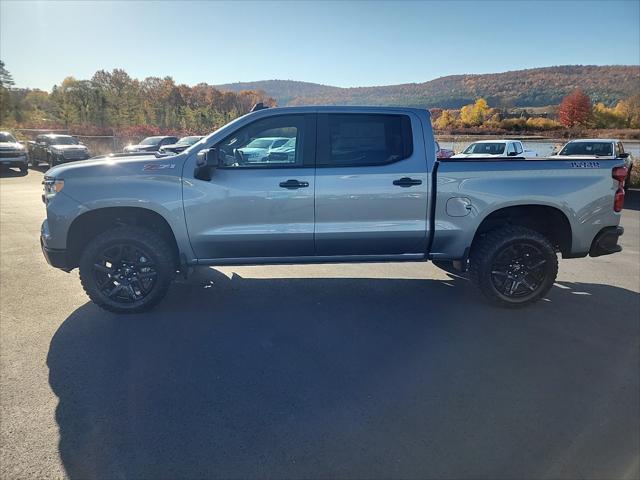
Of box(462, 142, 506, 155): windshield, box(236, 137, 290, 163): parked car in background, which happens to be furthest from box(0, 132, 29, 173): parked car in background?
box(462, 142, 506, 155): windshield

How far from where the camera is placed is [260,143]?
4.31 meters

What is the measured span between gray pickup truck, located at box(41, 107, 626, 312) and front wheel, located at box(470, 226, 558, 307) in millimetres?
13

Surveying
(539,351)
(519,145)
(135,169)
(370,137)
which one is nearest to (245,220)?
(135,169)

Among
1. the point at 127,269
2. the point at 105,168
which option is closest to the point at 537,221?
the point at 127,269

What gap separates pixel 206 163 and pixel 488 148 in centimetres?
1625

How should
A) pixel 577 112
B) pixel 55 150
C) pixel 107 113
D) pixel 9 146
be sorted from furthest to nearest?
pixel 577 112 → pixel 107 113 → pixel 55 150 → pixel 9 146

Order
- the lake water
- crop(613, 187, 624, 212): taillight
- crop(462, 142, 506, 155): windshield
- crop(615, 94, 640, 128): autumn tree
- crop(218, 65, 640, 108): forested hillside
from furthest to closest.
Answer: crop(218, 65, 640, 108): forested hillside, crop(615, 94, 640, 128): autumn tree, the lake water, crop(462, 142, 506, 155): windshield, crop(613, 187, 624, 212): taillight

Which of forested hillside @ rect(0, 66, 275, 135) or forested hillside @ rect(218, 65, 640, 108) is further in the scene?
forested hillside @ rect(218, 65, 640, 108)

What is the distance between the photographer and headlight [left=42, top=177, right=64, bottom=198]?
13.4 feet

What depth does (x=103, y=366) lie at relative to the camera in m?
3.36

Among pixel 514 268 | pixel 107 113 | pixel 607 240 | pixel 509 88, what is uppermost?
pixel 509 88

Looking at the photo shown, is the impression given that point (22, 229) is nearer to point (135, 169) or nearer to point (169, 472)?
point (135, 169)

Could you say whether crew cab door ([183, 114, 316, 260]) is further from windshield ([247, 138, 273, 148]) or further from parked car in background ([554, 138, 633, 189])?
parked car in background ([554, 138, 633, 189])

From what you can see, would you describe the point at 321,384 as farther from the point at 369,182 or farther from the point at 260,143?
the point at 260,143
